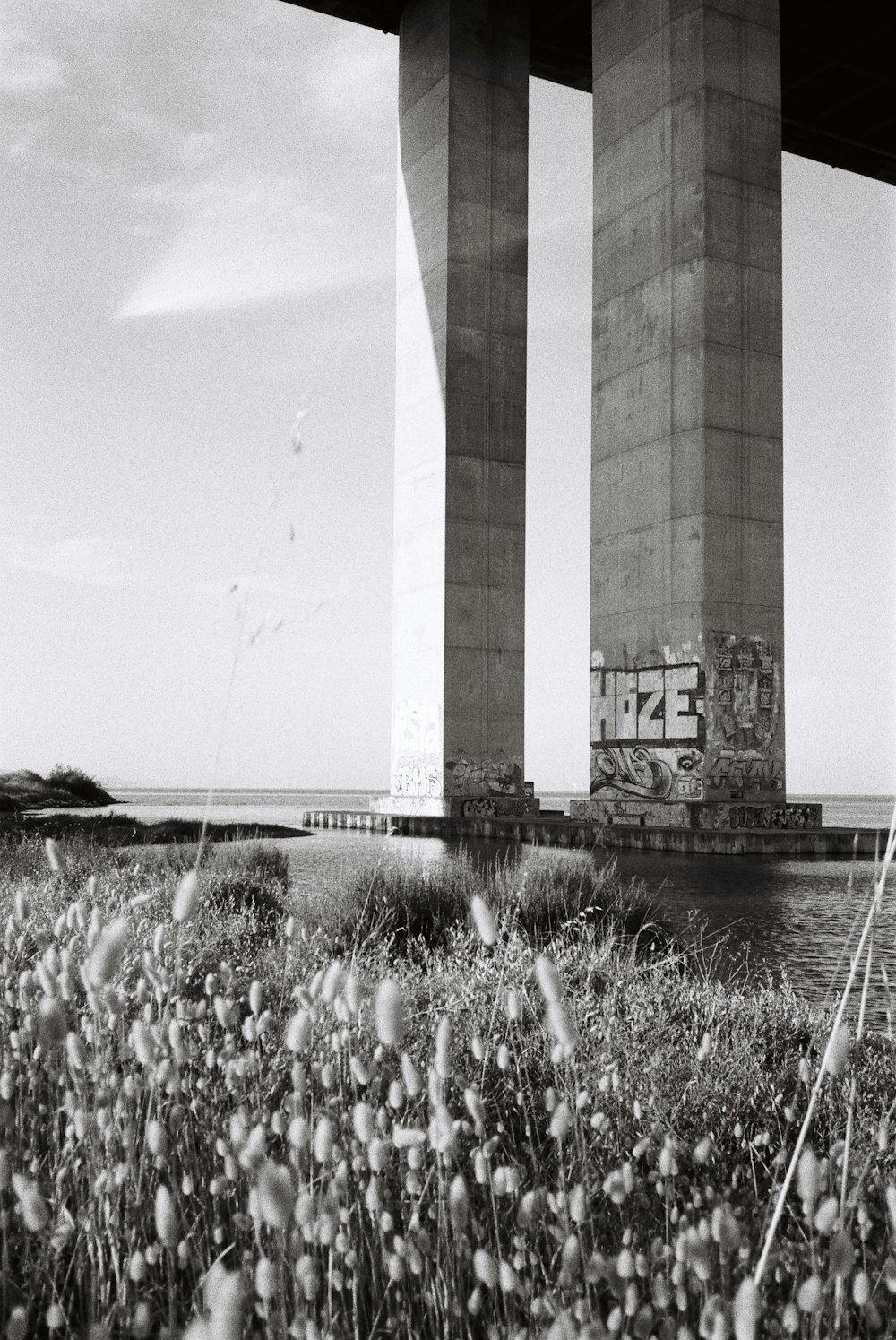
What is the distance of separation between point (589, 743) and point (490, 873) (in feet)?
41.5

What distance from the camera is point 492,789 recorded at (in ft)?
96.2

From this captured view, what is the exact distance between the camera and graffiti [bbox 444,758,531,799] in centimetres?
2898

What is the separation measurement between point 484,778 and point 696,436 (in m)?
10.6

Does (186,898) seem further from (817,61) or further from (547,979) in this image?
(817,61)

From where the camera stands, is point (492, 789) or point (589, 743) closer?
point (589, 743)

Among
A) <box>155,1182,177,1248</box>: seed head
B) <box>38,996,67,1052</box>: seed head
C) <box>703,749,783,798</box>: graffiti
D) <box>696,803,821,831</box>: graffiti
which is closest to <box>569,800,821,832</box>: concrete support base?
<box>696,803,821,831</box>: graffiti

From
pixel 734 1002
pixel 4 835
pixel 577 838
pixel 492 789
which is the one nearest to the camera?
pixel 734 1002

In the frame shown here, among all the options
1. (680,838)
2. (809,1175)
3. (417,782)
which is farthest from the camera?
(417,782)

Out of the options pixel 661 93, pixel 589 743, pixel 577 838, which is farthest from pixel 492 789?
pixel 661 93

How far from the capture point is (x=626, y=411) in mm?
24016

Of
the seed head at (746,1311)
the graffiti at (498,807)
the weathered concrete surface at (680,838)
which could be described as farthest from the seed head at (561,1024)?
the graffiti at (498,807)

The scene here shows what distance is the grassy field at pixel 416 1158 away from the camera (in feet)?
5.41

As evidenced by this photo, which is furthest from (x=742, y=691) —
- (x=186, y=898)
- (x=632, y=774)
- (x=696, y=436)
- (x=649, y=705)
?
(x=186, y=898)

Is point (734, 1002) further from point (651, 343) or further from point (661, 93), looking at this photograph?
point (661, 93)
